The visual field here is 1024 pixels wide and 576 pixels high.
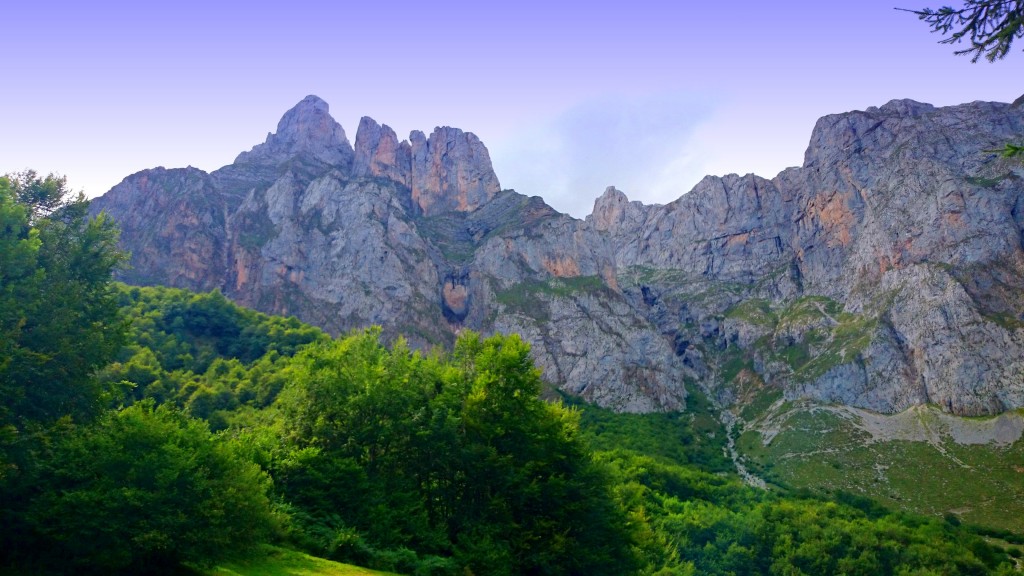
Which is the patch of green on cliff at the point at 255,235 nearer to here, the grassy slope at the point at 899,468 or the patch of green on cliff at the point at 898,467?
the patch of green on cliff at the point at 898,467

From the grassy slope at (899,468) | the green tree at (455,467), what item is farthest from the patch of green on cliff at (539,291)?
the green tree at (455,467)

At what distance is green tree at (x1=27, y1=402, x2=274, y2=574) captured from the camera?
21156 millimetres

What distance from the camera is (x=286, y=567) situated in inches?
979

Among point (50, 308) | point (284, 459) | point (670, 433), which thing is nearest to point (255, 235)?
point (670, 433)

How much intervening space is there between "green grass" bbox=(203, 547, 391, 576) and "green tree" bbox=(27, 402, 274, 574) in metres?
0.62

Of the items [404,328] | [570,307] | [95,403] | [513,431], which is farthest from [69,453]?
[570,307]

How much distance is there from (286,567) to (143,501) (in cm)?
613

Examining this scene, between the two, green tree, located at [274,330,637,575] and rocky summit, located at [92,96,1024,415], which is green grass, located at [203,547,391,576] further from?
rocky summit, located at [92,96,1024,415]

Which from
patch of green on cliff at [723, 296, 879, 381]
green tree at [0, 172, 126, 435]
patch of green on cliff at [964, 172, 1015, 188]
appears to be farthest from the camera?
patch of green on cliff at [964, 172, 1015, 188]

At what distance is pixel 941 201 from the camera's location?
573 feet

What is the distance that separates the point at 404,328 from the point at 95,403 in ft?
489


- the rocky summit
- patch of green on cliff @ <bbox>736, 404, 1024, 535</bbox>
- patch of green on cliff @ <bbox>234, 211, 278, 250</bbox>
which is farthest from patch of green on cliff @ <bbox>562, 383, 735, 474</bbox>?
patch of green on cliff @ <bbox>234, 211, 278, 250</bbox>

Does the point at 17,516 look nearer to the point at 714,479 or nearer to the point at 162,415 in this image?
the point at 162,415

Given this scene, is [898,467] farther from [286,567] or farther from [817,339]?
[286,567]
